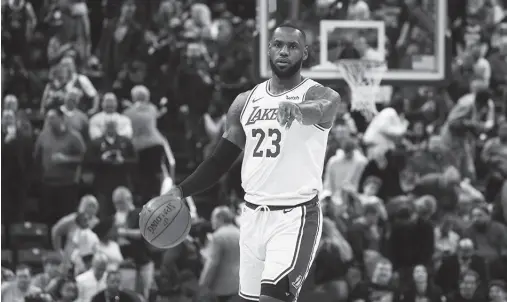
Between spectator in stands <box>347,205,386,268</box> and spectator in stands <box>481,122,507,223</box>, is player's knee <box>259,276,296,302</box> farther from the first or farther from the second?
spectator in stands <box>481,122,507,223</box>

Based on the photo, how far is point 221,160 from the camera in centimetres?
734

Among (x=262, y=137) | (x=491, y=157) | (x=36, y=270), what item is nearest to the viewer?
(x=262, y=137)

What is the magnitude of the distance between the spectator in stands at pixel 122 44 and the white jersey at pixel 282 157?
9.80m

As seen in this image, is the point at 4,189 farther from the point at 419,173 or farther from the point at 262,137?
the point at 262,137

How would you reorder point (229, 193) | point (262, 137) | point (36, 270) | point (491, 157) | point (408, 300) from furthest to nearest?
point (491, 157)
point (229, 193)
point (36, 270)
point (408, 300)
point (262, 137)

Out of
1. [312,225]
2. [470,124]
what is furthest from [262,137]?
[470,124]

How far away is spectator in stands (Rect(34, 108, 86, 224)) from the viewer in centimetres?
1427

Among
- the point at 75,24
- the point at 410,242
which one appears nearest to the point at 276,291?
the point at 410,242

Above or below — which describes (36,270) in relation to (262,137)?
below

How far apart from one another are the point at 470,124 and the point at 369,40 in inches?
114

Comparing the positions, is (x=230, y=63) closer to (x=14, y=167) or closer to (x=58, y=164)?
(x=58, y=164)

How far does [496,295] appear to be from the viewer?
12.8m

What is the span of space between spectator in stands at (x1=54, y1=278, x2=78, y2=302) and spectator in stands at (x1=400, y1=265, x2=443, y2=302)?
3.59 m

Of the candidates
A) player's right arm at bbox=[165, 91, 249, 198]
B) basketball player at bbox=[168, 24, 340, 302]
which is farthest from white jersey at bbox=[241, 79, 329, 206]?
player's right arm at bbox=[165, 91, 249, 198]
